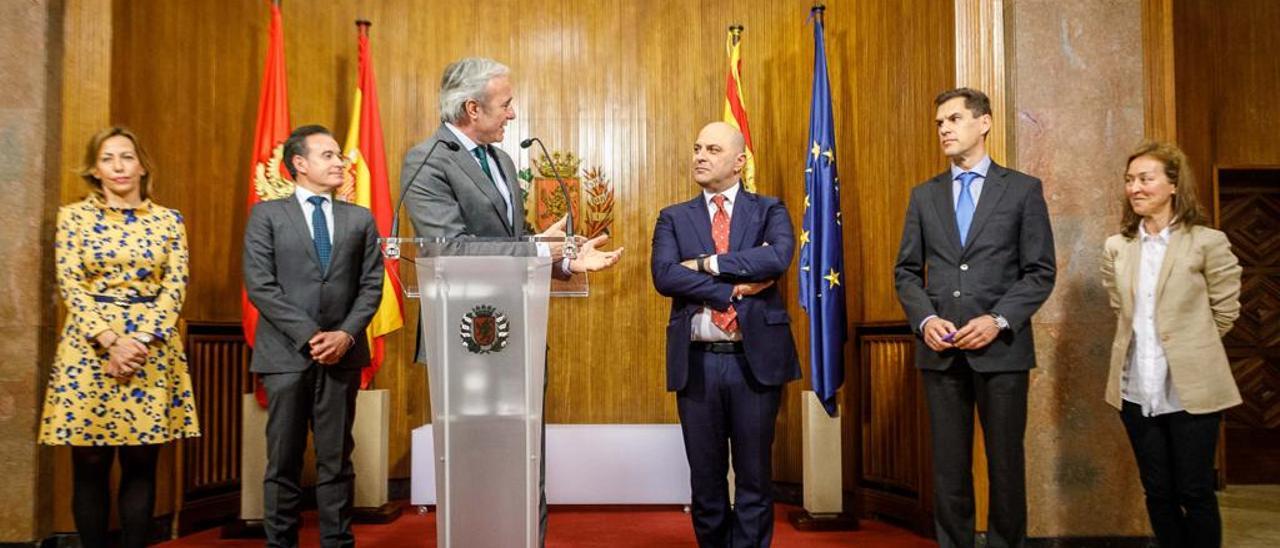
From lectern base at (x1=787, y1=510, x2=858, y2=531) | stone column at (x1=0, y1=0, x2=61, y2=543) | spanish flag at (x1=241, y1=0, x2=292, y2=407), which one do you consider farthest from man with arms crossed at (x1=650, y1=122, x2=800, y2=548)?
stone column at (x1=0, y1=0, x2=61, y2=543)

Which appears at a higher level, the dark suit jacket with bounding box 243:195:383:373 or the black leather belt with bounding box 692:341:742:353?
the dark suit jacket with bounding box 243:195:383:373

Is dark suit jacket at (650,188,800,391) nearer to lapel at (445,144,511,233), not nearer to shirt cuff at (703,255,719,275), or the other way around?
shirt cuff at (703,255,719,275)

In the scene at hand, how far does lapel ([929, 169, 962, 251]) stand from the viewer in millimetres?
3205

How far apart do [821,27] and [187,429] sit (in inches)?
135

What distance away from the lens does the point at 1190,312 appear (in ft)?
10.2

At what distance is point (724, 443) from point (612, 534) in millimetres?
1401

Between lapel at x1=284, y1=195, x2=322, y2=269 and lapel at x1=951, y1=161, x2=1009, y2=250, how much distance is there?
7.38 feet

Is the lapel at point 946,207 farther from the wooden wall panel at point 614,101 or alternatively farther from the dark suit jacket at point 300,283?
the dark suit jacket at point 300,283

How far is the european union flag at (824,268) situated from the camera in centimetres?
449

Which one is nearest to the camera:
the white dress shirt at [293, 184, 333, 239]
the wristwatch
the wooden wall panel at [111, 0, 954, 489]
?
the wristwatch

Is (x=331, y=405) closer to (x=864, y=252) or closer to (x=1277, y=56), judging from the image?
(x=864, y=252)

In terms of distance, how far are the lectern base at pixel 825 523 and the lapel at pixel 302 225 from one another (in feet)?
8.56

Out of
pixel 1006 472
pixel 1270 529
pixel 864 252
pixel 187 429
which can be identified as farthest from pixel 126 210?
pixel 1270 529

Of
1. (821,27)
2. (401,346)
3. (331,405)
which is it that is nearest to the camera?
(331,405)
